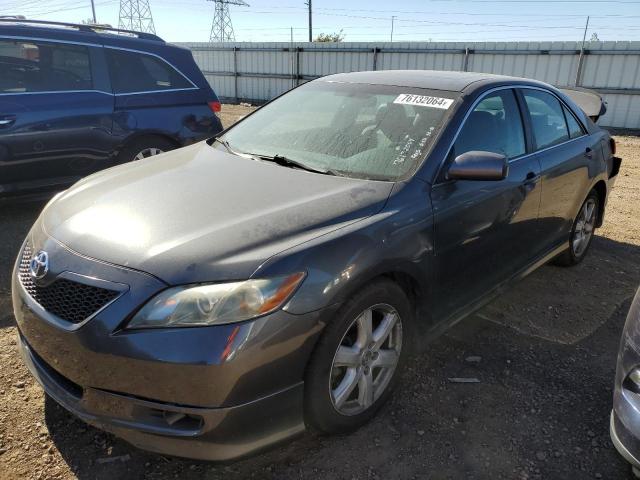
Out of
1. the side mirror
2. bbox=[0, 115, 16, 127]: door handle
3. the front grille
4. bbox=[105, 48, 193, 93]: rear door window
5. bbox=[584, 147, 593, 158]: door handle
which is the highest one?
bbox=[105, 48, 193, 93]: rear door window

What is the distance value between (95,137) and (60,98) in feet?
1.47

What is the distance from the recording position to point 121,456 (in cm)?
230

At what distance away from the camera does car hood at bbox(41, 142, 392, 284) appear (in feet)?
6.62

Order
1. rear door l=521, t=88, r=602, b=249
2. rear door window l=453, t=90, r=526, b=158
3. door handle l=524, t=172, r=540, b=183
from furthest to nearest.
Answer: rear door l=521, t=88, r=602, b=249 < door handle l=524, t=172, r=540, b=183 < rear door window l=453, t=90, r=526, b=158

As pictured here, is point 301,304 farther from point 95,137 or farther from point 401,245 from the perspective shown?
point 95,137

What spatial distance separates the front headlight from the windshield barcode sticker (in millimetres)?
1660

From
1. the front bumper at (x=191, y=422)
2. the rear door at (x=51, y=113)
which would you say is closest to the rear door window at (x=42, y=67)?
the rear door at (x=51, y=113)

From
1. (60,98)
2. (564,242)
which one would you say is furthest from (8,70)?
(564,242)

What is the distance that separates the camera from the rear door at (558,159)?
3.74 m

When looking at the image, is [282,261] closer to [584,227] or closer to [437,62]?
[584,227]

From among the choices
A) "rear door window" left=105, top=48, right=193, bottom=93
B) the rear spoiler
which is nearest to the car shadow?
the rear spoiler

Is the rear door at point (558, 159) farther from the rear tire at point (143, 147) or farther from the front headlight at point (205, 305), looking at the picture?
the rear tire at point (143, 147)

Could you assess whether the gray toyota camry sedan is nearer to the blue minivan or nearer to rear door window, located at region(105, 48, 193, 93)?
the blue minivan

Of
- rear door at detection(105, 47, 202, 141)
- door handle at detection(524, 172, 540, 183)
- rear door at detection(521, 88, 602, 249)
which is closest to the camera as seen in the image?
door handle at detection(524, 172, 540, 183)
